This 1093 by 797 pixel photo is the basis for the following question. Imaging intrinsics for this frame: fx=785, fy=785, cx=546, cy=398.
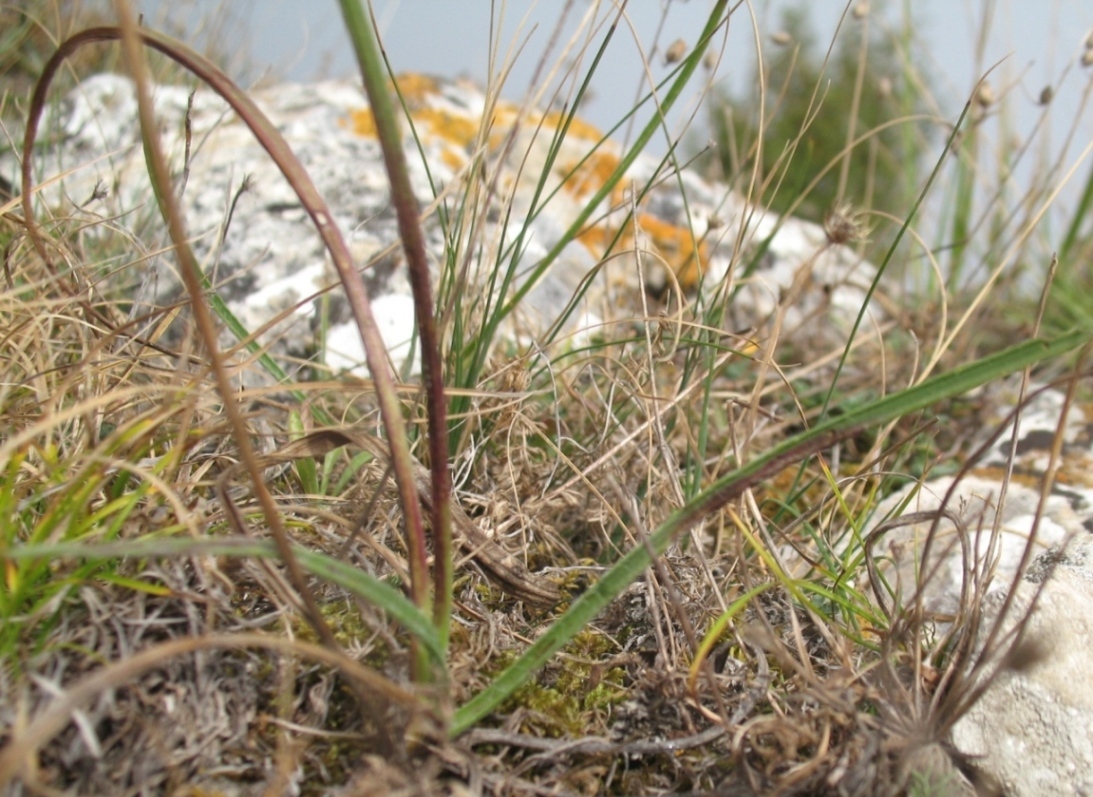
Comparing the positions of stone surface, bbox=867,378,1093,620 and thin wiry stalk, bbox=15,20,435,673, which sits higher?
thin wiry stalk, bbox=15,20,435,673

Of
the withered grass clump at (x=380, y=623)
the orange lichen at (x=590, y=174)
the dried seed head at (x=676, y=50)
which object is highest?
the dried seed head at (x=676, y=50)

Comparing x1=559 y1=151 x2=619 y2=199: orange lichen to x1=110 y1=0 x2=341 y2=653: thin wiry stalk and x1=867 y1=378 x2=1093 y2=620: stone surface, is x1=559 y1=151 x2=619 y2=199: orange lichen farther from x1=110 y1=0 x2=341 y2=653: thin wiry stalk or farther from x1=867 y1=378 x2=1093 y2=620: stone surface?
x1=110 y1=0 x2=341 y2=653: thin wiry stalk

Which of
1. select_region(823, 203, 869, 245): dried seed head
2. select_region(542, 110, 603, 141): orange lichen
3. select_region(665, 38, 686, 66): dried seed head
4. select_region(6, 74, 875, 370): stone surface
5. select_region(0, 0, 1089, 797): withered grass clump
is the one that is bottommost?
select_region(0, 0, 1089, 797): withered grass clump

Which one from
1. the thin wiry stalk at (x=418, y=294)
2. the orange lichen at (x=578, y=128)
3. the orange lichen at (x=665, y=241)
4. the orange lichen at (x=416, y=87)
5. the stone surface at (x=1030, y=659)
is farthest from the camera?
the orange lichen at (x=578, y=128)

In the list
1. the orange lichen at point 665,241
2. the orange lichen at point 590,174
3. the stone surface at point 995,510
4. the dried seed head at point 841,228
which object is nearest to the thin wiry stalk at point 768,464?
the stone surface at point 995,510

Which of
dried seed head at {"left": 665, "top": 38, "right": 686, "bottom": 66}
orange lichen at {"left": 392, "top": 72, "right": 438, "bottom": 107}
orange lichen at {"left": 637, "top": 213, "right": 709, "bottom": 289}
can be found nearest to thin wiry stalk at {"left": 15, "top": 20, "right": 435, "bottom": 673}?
dried seed head at {"left": 665, "top": 38, "right": 686, "bottom": 66}

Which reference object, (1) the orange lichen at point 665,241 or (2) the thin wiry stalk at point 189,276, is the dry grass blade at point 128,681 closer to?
(2) the thin wiry stalk at point 189,276

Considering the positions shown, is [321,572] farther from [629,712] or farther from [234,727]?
[629,712]
